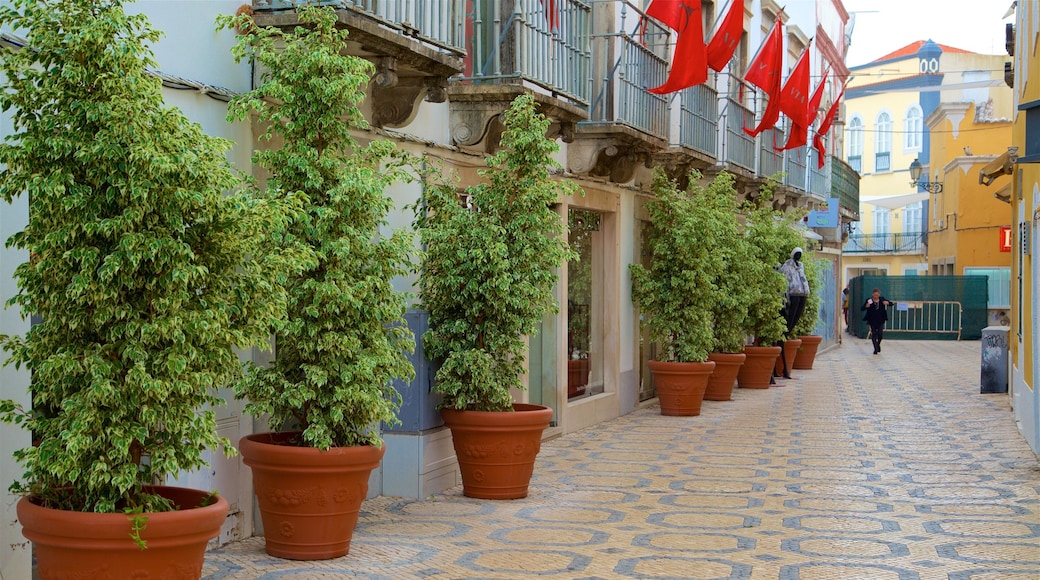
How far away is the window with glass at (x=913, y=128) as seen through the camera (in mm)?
61688

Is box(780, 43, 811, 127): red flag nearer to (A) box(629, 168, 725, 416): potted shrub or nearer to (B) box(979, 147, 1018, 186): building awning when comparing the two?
(B) box(979, 147, 1018, 186): building awning

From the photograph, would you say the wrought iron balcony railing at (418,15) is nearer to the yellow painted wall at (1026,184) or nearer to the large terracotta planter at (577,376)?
the large terracotta planter at (577,376)

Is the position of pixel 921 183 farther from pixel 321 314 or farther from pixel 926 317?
pixel 321 314

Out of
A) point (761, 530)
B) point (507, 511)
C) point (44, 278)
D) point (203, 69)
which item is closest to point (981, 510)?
point (761, 530)

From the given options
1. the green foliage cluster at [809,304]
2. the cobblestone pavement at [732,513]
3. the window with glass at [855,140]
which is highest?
the window with glass at [855,140]

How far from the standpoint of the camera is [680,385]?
14992mm

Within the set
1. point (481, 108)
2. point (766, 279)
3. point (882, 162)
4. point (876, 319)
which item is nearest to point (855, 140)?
point (882, 162)

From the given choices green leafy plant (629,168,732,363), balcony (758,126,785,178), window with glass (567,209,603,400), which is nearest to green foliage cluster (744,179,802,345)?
balcony (758,126,785,178)

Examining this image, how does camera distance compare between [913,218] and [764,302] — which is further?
[913,218]

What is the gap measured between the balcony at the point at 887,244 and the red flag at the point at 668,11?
4529 centimetres

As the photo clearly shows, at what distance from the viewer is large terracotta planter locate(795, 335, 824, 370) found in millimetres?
24312

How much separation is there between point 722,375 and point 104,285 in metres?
13.2

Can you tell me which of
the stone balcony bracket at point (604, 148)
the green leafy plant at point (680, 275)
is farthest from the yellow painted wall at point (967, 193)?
the stone balcony bracket at point (604, 148)

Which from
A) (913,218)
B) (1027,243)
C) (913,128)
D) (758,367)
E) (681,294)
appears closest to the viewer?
(1027,243)
